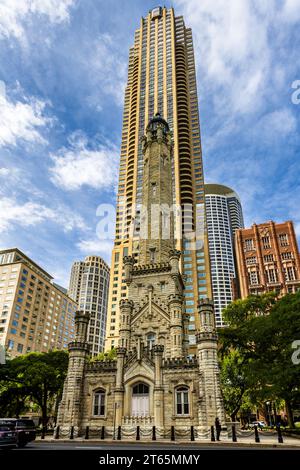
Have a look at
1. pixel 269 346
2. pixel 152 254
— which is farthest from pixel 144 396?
pixel 152 254

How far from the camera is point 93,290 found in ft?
550

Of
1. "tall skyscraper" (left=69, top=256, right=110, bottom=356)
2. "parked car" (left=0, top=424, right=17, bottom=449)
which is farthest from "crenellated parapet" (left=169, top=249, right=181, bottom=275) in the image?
"tall skyscraper" (left=69, top=256, right=110, bottom=356)

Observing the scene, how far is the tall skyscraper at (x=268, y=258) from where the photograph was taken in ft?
317

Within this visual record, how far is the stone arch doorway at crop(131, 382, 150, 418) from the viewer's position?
2928cm

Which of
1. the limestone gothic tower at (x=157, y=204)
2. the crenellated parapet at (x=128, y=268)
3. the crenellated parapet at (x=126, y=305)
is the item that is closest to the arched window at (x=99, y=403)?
the crenellated parapet at (x=126, y=305)

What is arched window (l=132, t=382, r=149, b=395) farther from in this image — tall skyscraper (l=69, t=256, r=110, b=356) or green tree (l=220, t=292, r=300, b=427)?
tall skyscraper (l=69, t=256, r=110, b=356)

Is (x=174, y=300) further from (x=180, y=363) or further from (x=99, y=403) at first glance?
(x=99, y=403)

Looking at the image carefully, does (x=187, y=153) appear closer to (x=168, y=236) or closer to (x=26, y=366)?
(x=168, y=236)

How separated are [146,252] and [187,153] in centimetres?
7720

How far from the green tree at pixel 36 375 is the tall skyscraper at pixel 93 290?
107 m

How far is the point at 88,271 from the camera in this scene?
171750 mm

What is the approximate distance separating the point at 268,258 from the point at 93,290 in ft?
310

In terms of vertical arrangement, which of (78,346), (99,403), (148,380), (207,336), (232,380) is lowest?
(99,403)
